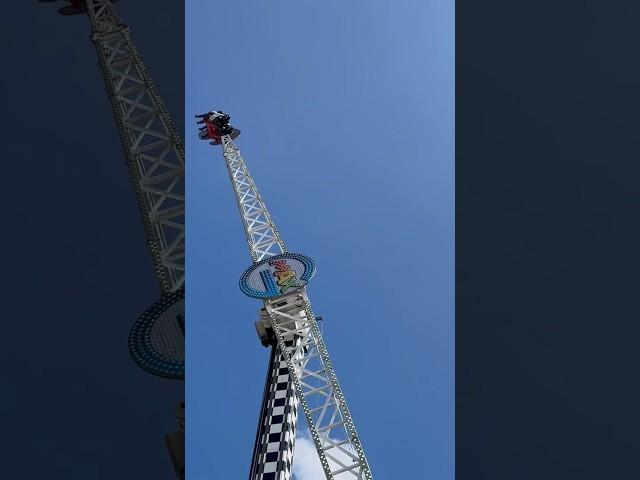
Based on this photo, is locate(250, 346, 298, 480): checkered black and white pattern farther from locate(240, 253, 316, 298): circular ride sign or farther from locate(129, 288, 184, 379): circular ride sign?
locate(129, 288, 184, 379): circular ride sign

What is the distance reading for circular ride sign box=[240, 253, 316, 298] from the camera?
55.5 meters

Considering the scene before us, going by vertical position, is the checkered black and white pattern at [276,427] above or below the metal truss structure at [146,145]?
below

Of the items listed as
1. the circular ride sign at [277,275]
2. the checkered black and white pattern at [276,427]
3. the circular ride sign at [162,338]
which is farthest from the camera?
the circular ride sign at [277,275]

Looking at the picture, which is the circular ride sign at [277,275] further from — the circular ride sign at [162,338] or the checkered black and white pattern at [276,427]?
the circular ride sign at [162,338]

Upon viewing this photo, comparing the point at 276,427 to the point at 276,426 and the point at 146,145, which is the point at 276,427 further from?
the point at 146,145

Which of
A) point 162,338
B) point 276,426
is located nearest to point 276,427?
point 276,426

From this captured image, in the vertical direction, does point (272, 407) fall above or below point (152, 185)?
below

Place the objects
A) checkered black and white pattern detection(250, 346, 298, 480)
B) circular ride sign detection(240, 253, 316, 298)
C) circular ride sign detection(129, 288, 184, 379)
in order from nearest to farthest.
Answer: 1. circular ride sign detection(129, 288, 184, 379)
2. checkered black and white pattern detection(250, 346, 298, 480)
3. circular ride sign detection(240, 253, 316, 298)

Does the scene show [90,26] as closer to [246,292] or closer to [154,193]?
[154,193]

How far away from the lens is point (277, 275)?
56875 mm

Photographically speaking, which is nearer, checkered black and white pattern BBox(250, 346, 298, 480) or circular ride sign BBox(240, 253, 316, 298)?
checkered black and white pattern BBox(250, 346, 298, 480)

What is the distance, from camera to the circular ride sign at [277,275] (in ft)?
182

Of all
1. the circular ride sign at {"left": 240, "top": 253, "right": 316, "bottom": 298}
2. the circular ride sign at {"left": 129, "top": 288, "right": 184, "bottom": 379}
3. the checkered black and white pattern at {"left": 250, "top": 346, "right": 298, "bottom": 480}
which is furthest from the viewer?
the circular ride sign at {"left": 240, "top": 253, "right": 316, "bottom": 298}

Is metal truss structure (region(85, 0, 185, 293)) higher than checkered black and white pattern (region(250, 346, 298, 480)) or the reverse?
higher
